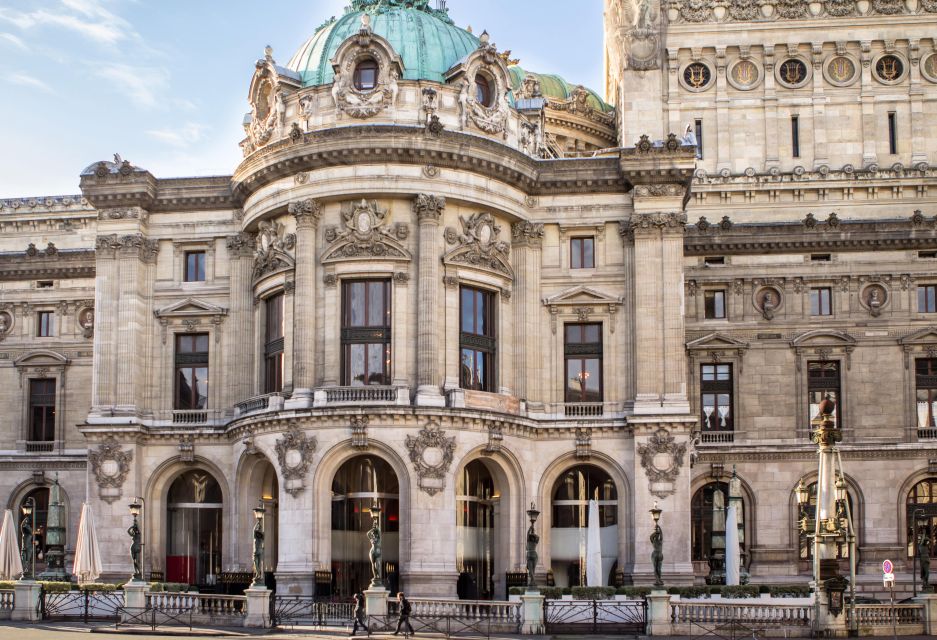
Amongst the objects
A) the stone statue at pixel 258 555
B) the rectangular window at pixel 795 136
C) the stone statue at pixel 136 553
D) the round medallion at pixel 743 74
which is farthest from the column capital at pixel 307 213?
the rectangular window at pixel 795 136

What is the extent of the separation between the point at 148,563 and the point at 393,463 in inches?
508

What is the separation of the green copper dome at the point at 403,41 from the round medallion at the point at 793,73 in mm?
25459

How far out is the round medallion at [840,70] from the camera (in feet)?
274

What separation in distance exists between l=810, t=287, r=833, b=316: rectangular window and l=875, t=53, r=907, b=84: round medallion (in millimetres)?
18370

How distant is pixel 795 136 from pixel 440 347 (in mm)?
34524

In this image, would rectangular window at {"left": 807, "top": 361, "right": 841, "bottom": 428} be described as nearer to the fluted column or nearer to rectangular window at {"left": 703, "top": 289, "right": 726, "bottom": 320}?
rectangular window at {"left": 703, "top": 289, "right": 726, "bottom": 320}

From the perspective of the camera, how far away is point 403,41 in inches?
2479

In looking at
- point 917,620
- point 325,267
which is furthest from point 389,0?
point 917,620

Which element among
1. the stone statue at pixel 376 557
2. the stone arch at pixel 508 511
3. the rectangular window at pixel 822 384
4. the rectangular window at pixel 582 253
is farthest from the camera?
the rectangular window at pixel 822 384

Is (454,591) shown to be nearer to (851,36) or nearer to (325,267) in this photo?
(325,267)

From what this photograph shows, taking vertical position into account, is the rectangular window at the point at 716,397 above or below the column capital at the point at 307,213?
below

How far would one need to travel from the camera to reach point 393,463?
188 ft

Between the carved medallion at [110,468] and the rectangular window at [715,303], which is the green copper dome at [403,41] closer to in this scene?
the rectangular window at [715,303]

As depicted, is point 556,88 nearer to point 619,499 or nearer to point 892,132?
point 892,132
